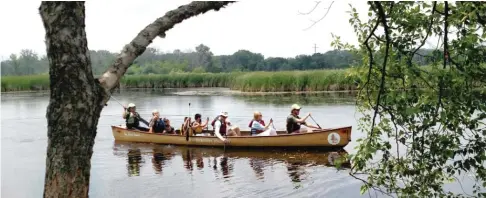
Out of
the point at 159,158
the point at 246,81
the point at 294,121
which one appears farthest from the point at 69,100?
the point at 246,81

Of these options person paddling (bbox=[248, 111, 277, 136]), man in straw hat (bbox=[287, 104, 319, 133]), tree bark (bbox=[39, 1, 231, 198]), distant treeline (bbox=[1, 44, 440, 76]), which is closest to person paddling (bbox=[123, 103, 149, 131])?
person paddling (bbox=[248, 111, 277, 136])

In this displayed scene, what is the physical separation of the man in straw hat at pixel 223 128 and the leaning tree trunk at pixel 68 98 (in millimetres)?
11361

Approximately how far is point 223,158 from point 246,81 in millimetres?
24067

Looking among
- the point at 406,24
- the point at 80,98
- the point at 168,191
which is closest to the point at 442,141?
the point at 406,24

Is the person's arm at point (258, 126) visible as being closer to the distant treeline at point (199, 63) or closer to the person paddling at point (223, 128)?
the person paddling at point (223, 128)

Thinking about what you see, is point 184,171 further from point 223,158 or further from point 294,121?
point 294,121

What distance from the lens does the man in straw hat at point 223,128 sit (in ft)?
46.7

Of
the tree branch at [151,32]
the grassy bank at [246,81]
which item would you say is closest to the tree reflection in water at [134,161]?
the tree branch at [151,32]

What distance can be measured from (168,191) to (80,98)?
7816 millimetres

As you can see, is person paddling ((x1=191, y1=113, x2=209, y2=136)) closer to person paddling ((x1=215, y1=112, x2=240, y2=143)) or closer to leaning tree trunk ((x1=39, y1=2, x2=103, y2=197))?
person paddling ((x1=215, y1=112, x2=240, y2=143))

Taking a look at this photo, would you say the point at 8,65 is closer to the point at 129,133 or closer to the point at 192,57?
the point at 192,57

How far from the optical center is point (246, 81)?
37500 millimetres

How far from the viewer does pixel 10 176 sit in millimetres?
12344

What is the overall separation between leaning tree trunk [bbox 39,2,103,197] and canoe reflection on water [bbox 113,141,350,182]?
8410 millimetres
